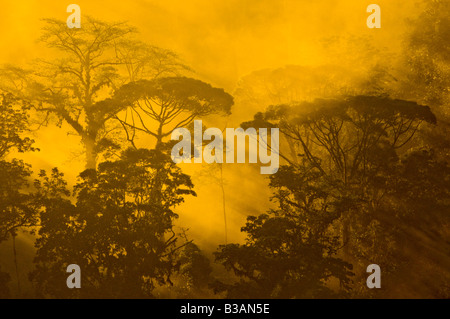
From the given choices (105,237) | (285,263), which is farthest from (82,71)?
(285,263)

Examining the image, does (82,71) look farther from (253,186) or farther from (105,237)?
(253,186)

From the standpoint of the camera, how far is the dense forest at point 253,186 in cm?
2206

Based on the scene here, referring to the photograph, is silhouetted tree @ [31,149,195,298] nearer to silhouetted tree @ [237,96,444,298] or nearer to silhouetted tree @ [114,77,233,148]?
silhouetted tree @ [114,77,233,148]

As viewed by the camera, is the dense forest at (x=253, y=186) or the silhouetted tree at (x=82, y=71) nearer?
the dense forest at (x=253, y=186)

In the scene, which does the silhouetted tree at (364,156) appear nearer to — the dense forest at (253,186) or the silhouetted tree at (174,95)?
the dense forest at (253,186)

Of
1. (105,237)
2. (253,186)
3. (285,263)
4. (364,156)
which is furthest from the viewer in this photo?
(253,186)

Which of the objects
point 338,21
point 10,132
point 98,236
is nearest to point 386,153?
point 98,236

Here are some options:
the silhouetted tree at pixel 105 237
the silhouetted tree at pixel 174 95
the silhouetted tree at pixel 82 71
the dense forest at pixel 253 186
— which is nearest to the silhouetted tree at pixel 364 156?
the dense forest at pixel 253 186

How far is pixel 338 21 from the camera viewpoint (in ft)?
281

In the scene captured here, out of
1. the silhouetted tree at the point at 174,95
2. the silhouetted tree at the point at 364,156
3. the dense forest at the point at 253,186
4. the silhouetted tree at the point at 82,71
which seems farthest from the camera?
the silhouetted tree at the point at 82,71

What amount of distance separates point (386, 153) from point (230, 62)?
5096cm

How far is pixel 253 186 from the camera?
47188 millimetres

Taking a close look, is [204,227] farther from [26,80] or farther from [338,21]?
[338,21]

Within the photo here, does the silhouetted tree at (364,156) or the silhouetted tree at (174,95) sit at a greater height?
the silhouetted tree at (174,95)
